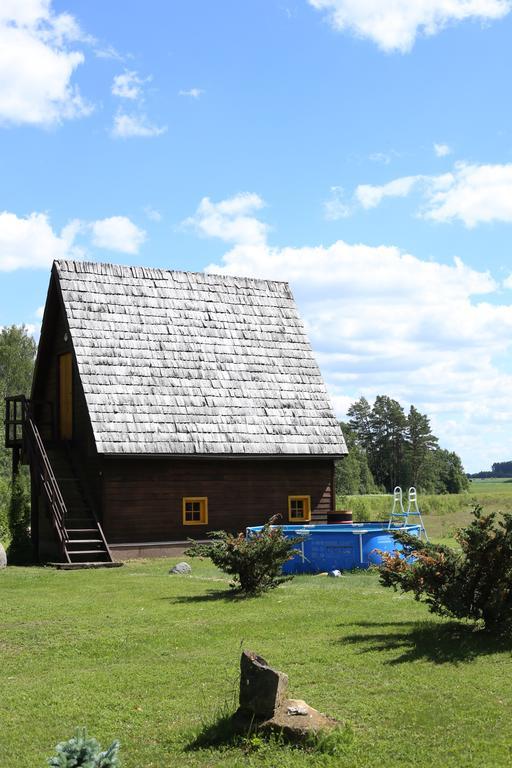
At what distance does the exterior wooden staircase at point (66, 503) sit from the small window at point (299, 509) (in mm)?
6166

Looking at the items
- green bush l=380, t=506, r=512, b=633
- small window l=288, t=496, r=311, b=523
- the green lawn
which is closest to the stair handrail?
small window l=288, t=496, r=311, b=523

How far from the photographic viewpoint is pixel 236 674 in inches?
393

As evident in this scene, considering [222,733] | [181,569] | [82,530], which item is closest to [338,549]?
[181,569]

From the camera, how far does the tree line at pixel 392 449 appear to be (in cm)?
10638

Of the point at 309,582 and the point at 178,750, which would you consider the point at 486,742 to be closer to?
the point at 178,750

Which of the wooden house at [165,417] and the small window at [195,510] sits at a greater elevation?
the wooden house at [165,417]

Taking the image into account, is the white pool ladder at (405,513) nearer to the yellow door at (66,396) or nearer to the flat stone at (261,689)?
the yellow door at (66,396)

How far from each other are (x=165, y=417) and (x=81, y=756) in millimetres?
19943

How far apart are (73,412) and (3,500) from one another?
12584mm

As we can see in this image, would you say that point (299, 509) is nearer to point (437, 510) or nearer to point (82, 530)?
point (82, 530)

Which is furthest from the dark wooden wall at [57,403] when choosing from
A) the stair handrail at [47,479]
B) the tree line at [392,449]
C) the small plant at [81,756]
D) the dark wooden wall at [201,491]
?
the tree line at [392,449]

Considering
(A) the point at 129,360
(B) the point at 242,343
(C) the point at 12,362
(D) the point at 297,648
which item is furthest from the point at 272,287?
(C) the point at 12,362

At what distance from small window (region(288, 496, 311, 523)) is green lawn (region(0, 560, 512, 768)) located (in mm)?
11514

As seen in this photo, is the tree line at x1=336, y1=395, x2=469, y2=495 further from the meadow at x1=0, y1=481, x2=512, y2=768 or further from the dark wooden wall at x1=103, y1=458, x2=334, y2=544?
the meadow at x1=0, y1=481, x2=512, y2=768
